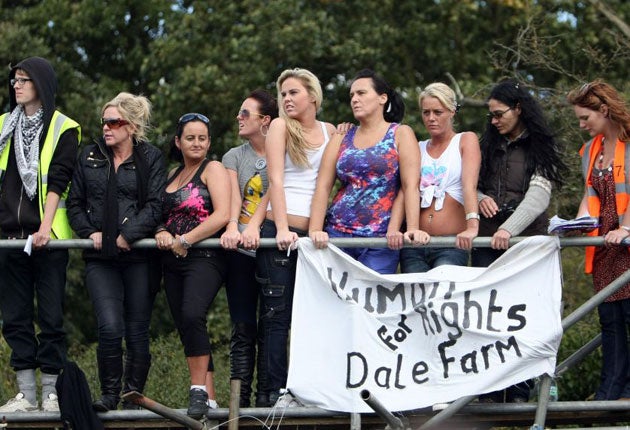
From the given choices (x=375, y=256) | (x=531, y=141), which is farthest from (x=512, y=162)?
(x=375, y=256)

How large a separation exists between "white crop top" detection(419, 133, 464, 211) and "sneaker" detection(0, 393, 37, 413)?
2716 millimetres

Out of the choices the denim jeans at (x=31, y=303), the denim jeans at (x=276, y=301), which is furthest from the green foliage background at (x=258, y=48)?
the denim jeans at (x=276, y=301)

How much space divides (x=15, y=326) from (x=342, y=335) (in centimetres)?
206

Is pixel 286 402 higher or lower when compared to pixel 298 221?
lower

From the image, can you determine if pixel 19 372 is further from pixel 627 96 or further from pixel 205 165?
pixel 627 96

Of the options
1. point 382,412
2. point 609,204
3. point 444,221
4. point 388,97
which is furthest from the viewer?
point 388,97

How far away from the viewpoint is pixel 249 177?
909cm

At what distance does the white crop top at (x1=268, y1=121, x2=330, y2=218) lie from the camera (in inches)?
344

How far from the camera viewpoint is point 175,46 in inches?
808

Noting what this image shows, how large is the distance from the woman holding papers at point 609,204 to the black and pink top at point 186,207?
7.45ft

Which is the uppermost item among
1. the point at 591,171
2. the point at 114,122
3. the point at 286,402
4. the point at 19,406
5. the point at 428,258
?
the point at 114,122

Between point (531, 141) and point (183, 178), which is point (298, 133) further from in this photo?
point (531, 141)

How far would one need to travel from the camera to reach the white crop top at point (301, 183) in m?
8.75

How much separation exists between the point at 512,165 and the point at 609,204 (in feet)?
2.09
